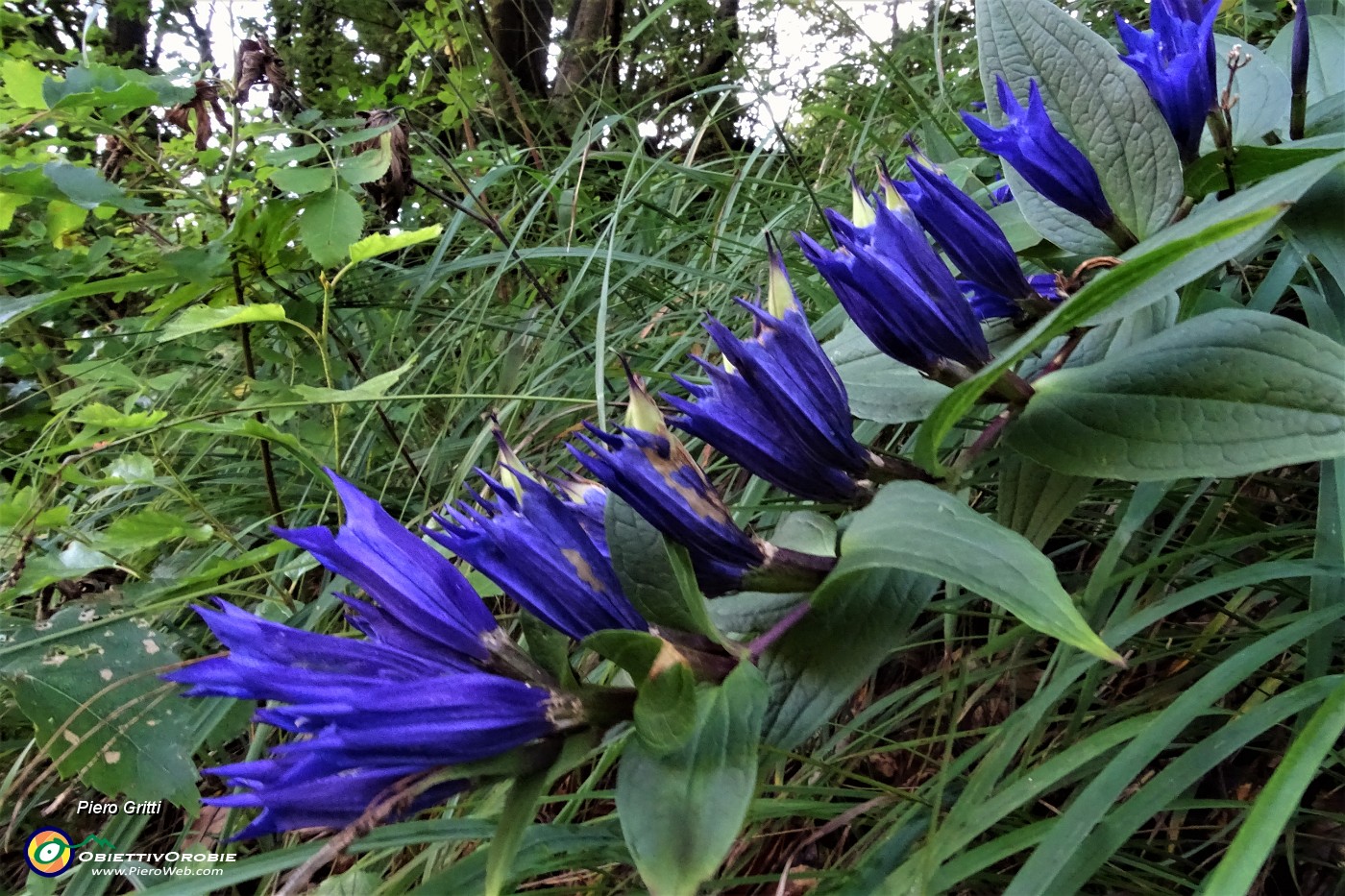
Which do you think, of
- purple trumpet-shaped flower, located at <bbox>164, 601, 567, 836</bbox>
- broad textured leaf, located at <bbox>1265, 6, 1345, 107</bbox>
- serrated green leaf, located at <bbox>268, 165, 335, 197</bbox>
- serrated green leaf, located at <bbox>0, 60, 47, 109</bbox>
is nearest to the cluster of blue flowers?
purple trumpet-shaped flower, located at <bbox>164, 601, 567, 836</bbox>

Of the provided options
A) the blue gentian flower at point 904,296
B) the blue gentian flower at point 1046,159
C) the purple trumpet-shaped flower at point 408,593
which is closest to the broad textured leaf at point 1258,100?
the blue gentian flower at point 1046,159

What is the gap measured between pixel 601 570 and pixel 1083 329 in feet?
0.81

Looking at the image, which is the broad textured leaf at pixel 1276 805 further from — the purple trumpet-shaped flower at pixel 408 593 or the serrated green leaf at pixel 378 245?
the serrated green leaf at pixel 378 245

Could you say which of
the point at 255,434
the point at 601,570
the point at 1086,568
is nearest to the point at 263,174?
the point at 255,434

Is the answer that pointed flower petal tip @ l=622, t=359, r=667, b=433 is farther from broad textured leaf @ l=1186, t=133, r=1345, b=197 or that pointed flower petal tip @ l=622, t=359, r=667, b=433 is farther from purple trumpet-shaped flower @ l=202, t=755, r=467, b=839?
broad textured leaf @ l=1186, t=133, r=1345, b=197

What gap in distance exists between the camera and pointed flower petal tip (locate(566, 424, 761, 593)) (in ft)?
0.93

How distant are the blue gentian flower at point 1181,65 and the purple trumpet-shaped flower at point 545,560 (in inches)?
13.8

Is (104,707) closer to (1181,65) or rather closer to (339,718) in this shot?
(339,718)

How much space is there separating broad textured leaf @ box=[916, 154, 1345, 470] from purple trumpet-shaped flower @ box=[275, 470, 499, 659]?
7.3 inches

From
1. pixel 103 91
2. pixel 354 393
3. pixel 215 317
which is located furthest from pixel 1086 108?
pixel 103 91

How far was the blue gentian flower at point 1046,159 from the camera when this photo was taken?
1.20 ft

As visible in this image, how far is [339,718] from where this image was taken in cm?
24

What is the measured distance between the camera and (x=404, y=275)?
1.04 m

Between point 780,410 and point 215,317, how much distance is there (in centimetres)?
52
